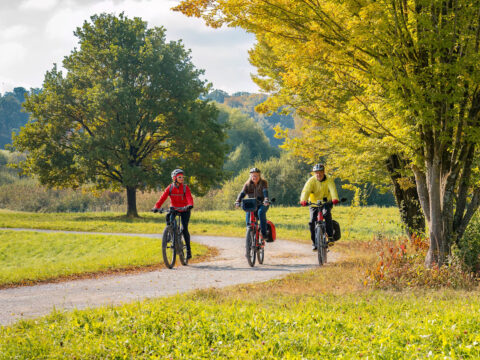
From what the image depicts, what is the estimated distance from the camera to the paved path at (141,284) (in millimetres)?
6664

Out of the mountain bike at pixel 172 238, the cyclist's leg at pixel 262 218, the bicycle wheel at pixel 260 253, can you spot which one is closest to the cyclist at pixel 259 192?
the cyclist's leg at pixel 262 218

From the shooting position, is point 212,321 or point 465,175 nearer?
point 212,321

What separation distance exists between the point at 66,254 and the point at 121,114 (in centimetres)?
1181

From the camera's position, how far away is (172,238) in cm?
987

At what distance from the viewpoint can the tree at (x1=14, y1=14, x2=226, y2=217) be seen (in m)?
26.0

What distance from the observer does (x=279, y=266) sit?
33.0ft

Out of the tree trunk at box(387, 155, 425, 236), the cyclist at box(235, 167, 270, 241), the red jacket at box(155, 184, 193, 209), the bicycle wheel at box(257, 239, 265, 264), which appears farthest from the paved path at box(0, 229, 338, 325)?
the tree trunk at box(387, 155, 425, 236)

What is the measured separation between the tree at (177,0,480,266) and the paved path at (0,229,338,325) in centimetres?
310

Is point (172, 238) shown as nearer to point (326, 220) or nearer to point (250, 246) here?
point (250, 246)

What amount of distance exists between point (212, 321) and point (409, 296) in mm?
3165

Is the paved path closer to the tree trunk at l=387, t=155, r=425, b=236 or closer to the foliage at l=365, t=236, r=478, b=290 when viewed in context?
the foliage at l=365, t=236, r=478, b=290

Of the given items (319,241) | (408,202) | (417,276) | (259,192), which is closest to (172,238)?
(259,192)

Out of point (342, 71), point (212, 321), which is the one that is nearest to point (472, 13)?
point (342, 71)

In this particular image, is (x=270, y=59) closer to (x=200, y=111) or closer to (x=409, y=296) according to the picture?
(x=409, y=296)
